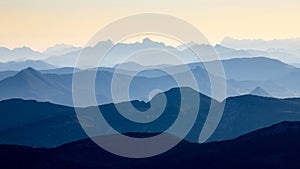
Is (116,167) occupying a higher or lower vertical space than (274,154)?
lower

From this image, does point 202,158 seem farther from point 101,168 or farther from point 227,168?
point 101,168

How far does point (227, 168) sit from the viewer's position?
181 metres

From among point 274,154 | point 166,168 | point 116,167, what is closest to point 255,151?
point 274,154

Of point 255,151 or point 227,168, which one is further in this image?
point 255,151

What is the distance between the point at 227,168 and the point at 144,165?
3326cm

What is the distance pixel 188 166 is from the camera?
188750mm

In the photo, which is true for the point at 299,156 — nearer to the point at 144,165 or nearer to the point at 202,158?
the point at 202,158

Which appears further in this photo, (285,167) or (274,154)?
(274,154)

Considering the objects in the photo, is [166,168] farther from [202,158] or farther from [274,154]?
[274,154]

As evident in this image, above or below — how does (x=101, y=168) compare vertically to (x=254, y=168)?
below

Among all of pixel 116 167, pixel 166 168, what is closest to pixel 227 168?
pixel 166 168

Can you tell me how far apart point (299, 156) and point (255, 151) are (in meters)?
19.7

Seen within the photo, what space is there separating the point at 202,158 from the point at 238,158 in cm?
1501

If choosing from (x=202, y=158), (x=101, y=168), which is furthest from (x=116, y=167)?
(x=202, y=158)
